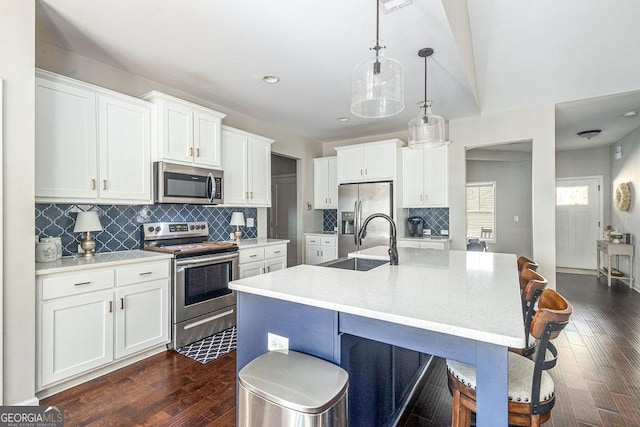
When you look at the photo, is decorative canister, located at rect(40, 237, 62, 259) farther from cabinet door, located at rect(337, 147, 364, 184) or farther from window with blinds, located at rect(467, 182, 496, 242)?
window with blinds, located at rect(467, 182, 496, 242)

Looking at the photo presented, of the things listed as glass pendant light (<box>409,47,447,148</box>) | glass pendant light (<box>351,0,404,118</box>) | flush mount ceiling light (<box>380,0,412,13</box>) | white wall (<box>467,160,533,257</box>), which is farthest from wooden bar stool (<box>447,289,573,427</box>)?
white wall (<box>467,160,533,257</box>)

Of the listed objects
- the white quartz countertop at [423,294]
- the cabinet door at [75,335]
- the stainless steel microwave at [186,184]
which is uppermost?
the stainless steel microwave at [186,184]

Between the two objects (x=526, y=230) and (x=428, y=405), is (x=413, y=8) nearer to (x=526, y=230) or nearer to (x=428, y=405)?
(x=428, y=405)

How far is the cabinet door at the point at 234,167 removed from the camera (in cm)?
370

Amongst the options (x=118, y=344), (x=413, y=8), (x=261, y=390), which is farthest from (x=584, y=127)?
(x=118, y=344)

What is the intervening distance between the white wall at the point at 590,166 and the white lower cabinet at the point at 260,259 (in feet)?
21.8

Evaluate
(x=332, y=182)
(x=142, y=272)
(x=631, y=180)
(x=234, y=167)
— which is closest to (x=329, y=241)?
(x=332, y=182)

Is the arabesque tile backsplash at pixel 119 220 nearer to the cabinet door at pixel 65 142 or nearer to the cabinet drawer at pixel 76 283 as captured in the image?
the cabinet door at pixel 65 142

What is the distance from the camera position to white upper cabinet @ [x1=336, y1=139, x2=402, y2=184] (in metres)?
4.66

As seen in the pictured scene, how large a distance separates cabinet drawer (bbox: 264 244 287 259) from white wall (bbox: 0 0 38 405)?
2.25m

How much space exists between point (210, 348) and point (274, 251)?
4.73ft

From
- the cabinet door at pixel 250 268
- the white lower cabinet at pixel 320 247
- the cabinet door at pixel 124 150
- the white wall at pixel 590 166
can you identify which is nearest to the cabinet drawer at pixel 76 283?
the cabinet door at pixel 124 150

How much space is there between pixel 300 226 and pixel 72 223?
10.9 ft

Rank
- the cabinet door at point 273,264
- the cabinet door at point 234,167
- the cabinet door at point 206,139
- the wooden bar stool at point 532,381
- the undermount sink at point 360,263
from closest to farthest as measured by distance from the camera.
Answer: the wooden bar stool at point 532,381 → the undermount sink at point 360,263 → the cabinet door at point 206,139 → the cabinet door at point 234,167 → the cabinet door at point 273,264
